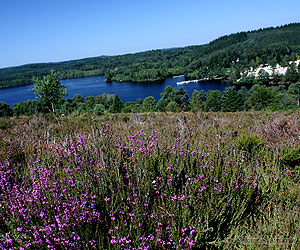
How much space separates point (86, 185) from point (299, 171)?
2462 millimetres

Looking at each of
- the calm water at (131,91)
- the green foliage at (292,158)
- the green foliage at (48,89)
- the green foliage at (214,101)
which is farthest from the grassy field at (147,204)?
the calm water at (131,91)

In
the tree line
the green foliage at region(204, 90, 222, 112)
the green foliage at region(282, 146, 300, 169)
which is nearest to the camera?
the green foliage at region(282, 146, 300, 169)

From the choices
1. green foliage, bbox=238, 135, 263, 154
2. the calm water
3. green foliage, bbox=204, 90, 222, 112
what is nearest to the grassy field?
green foliage, bbox=238, 135, 263, 154

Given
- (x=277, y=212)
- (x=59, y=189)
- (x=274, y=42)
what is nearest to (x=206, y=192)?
(x=277, y=212)

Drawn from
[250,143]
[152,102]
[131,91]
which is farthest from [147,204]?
[131,91]

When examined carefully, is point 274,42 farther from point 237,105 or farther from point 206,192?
point 206,192

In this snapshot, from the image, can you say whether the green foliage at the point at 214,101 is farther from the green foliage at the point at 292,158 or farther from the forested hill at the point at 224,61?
the forested hill at the point at 224,61

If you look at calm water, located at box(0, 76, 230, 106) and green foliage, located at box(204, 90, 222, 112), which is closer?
green foliage, located at box(204, 90, 222, 112)

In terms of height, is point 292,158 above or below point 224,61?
below

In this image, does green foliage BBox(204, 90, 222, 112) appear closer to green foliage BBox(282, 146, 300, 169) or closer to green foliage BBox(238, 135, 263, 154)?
green foliage BBox(238, 135, 263, 154)

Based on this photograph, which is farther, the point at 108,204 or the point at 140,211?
the point at 108,204

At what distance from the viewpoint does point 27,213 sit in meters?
1.73

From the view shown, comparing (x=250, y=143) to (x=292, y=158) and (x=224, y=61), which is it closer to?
(x=292, y=158)

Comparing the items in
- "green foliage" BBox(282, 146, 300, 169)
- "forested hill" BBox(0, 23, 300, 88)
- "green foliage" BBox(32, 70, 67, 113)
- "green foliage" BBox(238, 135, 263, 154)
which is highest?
"forested hill" BBox(0, 23, 300, 88)
